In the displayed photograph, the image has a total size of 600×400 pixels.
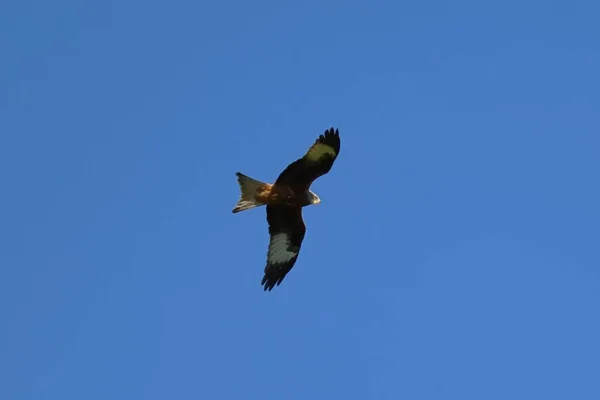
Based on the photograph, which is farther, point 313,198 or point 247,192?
point 313,198

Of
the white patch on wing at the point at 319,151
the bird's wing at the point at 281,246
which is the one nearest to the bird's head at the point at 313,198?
the bird's wing at the point at 281,246

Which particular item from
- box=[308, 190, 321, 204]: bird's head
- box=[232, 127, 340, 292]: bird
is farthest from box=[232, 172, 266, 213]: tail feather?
box=[308, 190, 321, 204]: bird's head

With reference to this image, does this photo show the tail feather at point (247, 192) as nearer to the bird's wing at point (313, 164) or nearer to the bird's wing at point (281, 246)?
the bird's wing at point (313, 164)

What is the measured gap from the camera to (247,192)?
69.8ft

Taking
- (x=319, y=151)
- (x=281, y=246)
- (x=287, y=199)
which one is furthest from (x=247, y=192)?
(x=281, y=246)

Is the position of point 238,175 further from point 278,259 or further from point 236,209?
point 278,259

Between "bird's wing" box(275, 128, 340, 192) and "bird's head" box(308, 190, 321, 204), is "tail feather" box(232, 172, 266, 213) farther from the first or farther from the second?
"bird's head" box(308, 190, 321, 204)

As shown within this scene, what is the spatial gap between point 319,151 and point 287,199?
1.15 m

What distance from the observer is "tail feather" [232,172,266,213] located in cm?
2120

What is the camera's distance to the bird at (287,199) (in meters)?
21.1

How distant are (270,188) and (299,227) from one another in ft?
4.47

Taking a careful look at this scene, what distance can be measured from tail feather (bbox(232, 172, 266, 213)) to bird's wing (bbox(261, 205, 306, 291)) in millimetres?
985

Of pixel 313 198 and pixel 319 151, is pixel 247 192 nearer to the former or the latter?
pixel 313 198

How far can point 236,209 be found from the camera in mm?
21234
